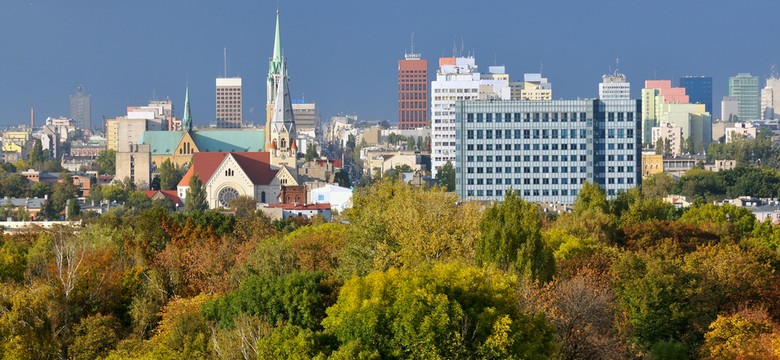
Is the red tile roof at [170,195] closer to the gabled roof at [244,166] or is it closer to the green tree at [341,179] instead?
the gabled roof at [244,166]

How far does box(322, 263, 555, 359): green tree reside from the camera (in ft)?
105

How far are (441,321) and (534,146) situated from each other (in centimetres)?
6776

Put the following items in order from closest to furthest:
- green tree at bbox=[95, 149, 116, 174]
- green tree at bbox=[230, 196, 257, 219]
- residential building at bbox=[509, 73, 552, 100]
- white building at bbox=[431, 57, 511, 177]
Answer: green tree at bbox=[230, 196, 257, 219], white building at bbox=[431, 57, 511, 177], green tree at bbox=[95, 149, 116, 174], residential building at bbox=[509, 73, 552, 100]

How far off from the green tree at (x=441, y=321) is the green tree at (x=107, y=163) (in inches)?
5324

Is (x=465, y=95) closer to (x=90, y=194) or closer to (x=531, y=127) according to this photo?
(x=90, y=194)

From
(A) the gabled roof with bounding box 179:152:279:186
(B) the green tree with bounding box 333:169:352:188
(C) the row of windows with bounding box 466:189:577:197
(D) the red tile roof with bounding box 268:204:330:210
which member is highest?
(A) the gabled roof with bounding box 179:152:279:186

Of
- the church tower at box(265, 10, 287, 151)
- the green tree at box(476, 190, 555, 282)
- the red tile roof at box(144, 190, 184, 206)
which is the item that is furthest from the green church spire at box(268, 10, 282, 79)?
the green tree at box(476, 190, 555, 282)

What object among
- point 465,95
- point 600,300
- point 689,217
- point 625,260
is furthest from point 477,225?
point 465,95

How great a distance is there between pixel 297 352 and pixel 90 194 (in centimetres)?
9359

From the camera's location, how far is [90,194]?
122625 mm

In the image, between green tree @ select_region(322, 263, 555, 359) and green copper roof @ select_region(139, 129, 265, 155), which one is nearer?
green tree @ select_region(322, 263, 555, 359)

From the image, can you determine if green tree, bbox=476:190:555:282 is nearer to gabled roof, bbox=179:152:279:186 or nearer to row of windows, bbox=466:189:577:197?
row of windows, bbox=466:189:577:197

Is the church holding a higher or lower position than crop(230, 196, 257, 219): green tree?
higher

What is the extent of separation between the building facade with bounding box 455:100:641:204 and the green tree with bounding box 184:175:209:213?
16.8 meters
